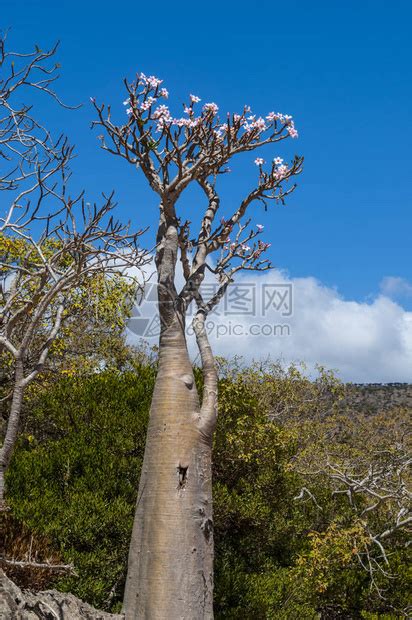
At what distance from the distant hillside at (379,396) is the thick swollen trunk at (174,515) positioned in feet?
88.8

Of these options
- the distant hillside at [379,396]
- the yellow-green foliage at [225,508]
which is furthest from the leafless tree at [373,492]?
the distant hillside at [379,396]

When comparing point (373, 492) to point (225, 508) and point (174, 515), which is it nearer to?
point (225, 508)

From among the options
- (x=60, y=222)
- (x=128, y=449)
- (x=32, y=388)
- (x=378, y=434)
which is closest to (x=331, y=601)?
(x=128, y=449)

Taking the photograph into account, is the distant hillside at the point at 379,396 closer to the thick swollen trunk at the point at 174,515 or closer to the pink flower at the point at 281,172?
the pink flower at the point at 281,172

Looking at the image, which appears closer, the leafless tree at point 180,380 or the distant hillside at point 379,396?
the leafless tree at point 180,380

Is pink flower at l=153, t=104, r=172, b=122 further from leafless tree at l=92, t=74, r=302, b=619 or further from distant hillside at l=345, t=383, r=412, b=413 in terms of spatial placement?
distant hillside at l=345, t=383, r=412, b=413

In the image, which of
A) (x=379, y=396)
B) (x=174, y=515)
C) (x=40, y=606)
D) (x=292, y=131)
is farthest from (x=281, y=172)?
(x=379, y=396)

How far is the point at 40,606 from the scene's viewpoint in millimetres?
5719

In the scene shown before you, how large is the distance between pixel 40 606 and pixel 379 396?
32.7 meters

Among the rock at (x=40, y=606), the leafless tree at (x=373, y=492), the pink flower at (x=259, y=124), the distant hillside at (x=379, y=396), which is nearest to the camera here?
the rock at (x=40, y=606)

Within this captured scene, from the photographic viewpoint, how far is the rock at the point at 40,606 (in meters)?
5.30

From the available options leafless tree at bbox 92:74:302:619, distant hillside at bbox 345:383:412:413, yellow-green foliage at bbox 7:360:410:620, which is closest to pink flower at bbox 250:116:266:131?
leafless tree at bbox 92:74:302:619

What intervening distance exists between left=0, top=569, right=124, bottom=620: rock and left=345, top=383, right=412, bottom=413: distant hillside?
27.4 metres

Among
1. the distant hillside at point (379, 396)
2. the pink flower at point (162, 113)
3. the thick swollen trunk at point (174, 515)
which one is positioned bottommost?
the thick swollen trunk at point (174, 515)
